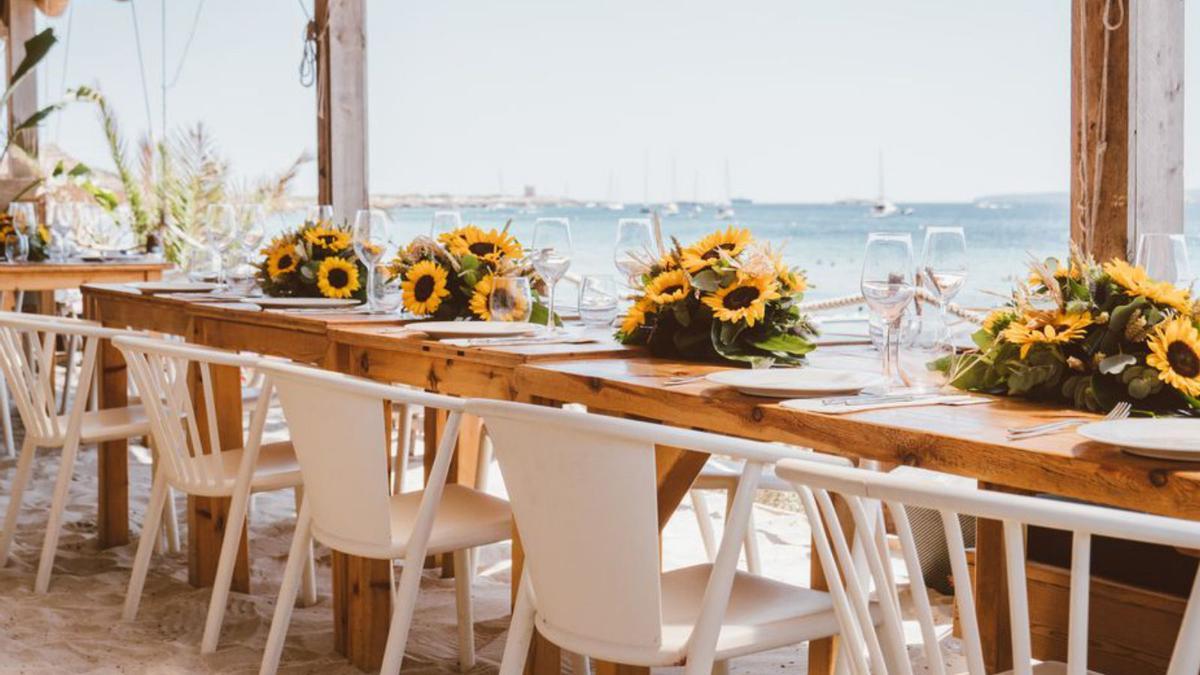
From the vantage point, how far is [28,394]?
3.32m

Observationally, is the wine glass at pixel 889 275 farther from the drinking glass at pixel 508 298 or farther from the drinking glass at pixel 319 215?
the drinking glass at pixel 319 215

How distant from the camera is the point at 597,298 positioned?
259cm

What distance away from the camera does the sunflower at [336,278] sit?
3.31 metres

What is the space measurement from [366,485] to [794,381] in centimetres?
73

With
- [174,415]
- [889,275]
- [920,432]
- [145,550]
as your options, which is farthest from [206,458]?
[920,432]

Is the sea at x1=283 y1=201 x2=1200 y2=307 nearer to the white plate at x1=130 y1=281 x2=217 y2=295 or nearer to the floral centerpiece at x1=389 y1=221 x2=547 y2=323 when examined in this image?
the white plate at x1=130 y1=281 x2=217 y2=295

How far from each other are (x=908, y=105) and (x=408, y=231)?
1114 cm

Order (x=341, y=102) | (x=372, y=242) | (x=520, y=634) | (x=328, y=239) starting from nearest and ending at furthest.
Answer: (x=520, y=634), (x=372, y=242), (x=328, y=239), (x=341, y=102)

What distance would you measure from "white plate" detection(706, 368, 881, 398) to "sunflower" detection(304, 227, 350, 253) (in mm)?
1715

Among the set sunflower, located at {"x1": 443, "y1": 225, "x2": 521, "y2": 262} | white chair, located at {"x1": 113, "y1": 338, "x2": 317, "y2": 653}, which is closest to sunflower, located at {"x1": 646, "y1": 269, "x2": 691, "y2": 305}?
sunflower, located at {"x1": 443, "y1": 225, "x2": 521, "y2": 262}

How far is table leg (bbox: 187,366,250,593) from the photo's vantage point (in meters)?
3.17

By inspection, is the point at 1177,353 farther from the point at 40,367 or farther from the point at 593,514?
the point at 40,367

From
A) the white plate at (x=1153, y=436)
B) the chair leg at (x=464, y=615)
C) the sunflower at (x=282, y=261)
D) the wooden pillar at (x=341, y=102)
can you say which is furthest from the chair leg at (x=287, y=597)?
the wooden pillar at (x=341, y=102)

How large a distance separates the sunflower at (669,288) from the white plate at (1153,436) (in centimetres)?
87
